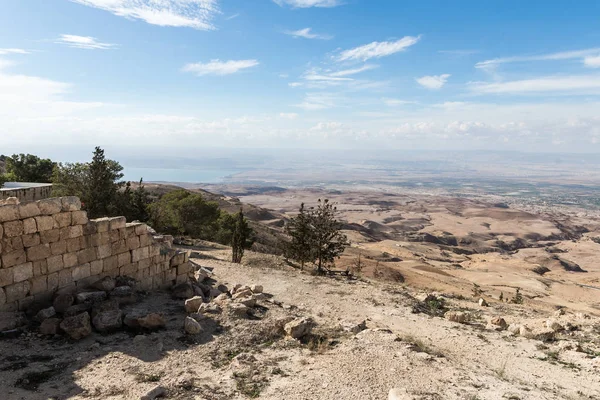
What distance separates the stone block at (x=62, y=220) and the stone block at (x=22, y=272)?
3.65 feet

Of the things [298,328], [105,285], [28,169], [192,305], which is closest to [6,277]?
[105,285]

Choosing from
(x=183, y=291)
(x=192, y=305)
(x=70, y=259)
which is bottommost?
(x=183, y=291)

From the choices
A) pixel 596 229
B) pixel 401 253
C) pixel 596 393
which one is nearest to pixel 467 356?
pixel 596 393

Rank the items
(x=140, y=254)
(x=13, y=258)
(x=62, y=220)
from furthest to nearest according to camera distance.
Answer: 1. (x=140, y=254)
2. (x=62, y=220)
3. (x=13, y=258)

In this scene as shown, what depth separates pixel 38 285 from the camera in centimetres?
981

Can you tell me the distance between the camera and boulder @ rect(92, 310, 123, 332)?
8992mm

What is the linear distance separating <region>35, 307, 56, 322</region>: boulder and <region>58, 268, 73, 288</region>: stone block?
1.10m

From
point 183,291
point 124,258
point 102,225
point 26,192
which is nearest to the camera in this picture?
point 102,225

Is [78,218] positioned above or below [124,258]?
above

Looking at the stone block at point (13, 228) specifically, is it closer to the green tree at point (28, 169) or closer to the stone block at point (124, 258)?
the stone block at point (124, 258)

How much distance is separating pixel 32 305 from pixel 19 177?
29.6 meters

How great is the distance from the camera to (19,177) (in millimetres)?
33562

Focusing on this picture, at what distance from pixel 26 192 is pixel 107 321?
43.2 feet

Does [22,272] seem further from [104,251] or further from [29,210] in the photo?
[104,251]
